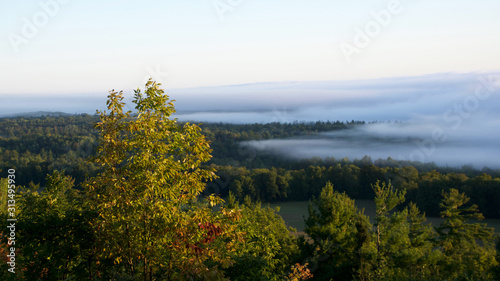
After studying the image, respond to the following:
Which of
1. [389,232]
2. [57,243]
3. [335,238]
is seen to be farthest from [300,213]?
[57,243]

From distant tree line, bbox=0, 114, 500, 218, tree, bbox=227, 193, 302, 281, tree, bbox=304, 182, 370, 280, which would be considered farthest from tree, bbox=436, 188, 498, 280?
distant tree line, bbox=0, 114, 500, 218

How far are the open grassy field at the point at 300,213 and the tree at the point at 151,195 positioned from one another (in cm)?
5009

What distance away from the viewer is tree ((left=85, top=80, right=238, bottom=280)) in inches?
299

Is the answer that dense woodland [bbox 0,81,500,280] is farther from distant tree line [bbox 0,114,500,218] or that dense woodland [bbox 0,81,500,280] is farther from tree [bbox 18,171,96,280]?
distant tree line [bbox 0,114,500,218]

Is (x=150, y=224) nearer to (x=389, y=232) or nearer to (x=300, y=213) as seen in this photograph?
(x=389, y=232)

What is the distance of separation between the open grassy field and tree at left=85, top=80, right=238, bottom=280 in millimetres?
50092

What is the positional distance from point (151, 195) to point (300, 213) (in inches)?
2559

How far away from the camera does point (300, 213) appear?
2781 inches

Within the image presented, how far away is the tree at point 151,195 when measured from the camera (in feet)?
24.9

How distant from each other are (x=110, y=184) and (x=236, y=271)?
520cm

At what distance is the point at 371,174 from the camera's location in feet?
262

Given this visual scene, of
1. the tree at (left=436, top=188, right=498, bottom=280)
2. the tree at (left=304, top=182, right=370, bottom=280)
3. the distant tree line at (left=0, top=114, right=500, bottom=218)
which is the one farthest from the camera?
the distant tree line at (left=0, top=114, right=500, bottom=218)

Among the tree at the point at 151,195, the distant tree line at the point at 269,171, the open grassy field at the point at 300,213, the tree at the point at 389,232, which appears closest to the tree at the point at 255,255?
the tree at the point at 151,195

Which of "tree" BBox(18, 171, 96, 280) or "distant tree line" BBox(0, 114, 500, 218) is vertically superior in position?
"tree" BBox(18, 171, 96, 280)
